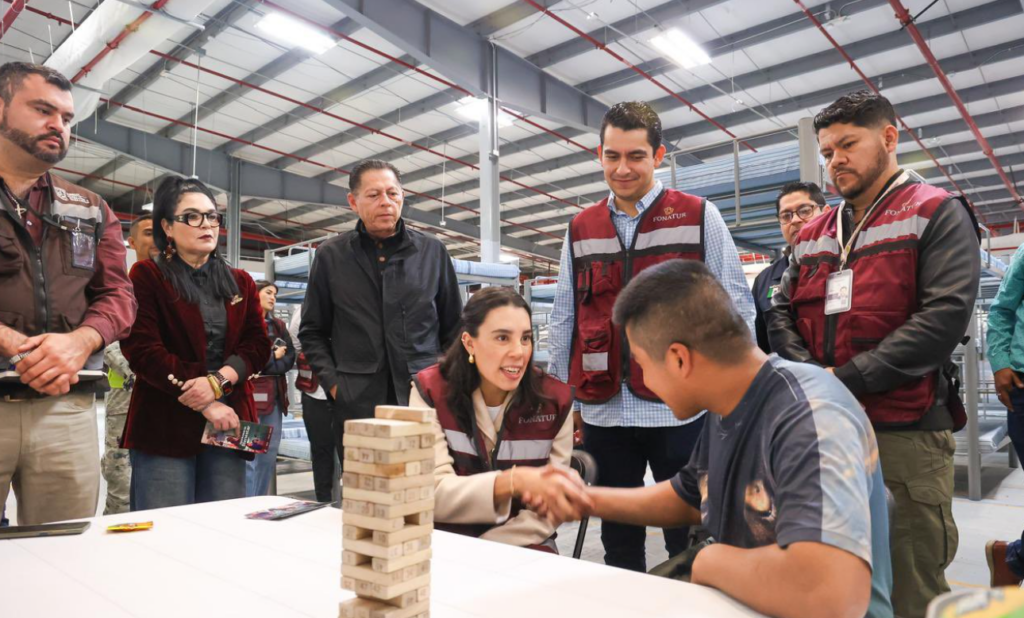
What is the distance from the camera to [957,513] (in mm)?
4668

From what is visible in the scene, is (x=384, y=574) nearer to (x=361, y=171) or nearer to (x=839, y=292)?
(x=839, y=292)

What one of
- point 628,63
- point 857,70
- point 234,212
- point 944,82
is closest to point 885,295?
point 628,63

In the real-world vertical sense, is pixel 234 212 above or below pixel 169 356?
above

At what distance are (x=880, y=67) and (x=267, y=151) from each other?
10.0m

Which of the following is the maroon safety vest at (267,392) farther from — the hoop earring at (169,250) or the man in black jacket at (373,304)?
the hoop earring at (169,250)

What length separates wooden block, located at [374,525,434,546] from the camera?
88cm

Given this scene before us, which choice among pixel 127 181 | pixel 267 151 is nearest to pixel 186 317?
Answer: pixel 267 151

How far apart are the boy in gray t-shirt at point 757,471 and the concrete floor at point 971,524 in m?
2.41

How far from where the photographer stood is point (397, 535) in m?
0.89

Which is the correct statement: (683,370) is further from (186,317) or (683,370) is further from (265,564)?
(186,317)

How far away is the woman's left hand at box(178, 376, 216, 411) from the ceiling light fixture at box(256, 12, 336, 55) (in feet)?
17.5

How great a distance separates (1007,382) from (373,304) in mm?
2695

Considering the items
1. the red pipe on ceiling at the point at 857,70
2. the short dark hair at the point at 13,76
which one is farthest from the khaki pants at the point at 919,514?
the red pipe on ceiling at the point at 857,70

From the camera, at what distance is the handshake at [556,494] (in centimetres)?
147
